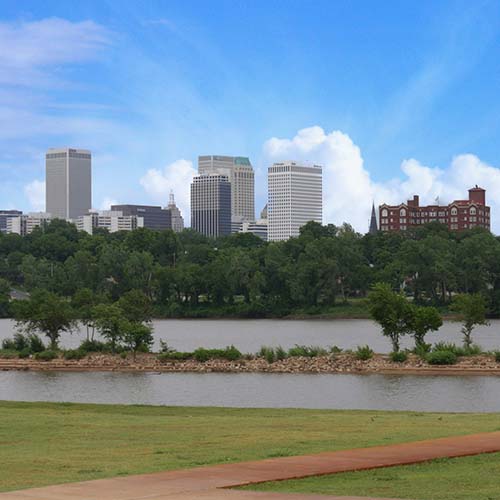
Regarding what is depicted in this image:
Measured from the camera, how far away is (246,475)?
57.1ft

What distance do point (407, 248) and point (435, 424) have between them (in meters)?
135

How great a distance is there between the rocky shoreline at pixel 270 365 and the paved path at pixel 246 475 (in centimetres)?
4489

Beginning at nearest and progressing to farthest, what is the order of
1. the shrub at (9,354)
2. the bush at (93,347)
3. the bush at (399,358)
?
1. the bush at (399,358)
2. the shrub at (9,354)
3. the bush at (93,347)

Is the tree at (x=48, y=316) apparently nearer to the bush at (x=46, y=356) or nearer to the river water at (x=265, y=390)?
the bush at (x=46, y=356)

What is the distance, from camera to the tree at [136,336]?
3000 inches

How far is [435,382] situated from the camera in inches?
2361

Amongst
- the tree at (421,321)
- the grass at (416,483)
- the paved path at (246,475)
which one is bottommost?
the grass at (416,483)

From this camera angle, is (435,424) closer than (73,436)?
No

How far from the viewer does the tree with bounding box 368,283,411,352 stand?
74500mm

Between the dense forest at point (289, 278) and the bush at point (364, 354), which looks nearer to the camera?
the bush at point (364, 354)

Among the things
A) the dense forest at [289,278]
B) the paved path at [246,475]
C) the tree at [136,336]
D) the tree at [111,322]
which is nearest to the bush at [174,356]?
the tree at [136,336]

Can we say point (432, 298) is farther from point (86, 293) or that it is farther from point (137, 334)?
point (137, 334)

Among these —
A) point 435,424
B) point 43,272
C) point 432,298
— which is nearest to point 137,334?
point 435,424

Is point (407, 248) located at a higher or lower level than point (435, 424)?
higher
